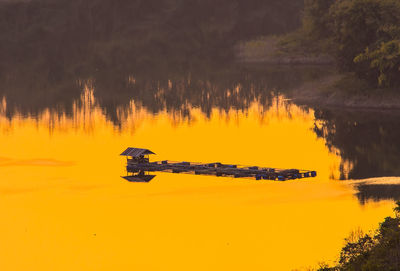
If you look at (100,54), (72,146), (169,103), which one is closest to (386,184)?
(72,146)

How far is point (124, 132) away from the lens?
86.8 m

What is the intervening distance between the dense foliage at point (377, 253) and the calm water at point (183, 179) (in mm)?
3839

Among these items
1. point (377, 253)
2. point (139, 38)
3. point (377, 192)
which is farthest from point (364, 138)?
point (139, 38)

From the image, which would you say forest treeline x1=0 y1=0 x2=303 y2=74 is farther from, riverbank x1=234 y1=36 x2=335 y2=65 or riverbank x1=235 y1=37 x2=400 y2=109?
riverbank x1=235 y1=37 x2=400 y2=109

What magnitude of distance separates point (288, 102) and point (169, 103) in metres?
14.0

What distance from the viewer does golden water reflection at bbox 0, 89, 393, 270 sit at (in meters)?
48.8

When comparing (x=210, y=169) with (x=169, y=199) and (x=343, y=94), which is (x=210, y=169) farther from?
(x=343, y=94)

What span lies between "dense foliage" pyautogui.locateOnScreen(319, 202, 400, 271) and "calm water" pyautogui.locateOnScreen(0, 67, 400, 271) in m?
3.84

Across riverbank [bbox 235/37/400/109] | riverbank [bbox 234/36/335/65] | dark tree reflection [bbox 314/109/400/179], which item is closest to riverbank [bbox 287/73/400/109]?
riverbank [bbox 235/37/400/109]

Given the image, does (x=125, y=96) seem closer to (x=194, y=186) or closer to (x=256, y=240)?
(x=194, y=186)

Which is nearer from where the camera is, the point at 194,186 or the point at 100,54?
the point at 194,186

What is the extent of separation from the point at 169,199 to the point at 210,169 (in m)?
8.32

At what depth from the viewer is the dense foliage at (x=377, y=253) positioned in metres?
37.9

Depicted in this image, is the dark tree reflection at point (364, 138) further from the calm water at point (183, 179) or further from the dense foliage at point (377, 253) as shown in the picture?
the dense foliage at point (377, 253)
